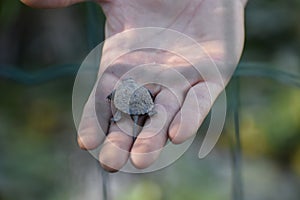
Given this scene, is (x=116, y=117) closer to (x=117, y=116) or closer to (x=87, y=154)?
(x=117, y=116)

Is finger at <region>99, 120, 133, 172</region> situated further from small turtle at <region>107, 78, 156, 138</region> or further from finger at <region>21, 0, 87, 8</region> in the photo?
finger at <region>21, 0, 87, 8</region>

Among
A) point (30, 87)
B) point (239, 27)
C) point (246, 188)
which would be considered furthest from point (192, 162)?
point (239, 27)

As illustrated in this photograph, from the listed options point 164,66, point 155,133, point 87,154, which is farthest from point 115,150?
point 87,154

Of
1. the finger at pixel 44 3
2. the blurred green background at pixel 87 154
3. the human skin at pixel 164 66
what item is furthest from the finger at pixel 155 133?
the blurred green background at pixel 87 154

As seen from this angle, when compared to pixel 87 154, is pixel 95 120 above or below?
above

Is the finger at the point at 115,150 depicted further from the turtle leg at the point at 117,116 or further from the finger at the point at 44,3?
the finger at the point at 44,3

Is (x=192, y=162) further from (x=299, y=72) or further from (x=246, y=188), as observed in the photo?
(x=299, y=72)

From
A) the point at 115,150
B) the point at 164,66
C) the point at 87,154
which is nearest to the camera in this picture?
the point at 115,150

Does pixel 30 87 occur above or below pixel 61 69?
below
